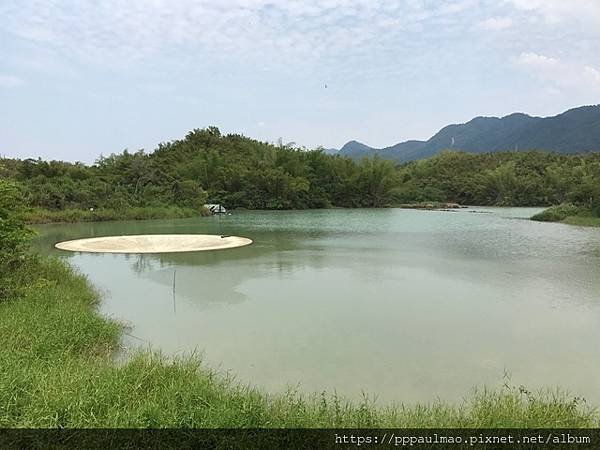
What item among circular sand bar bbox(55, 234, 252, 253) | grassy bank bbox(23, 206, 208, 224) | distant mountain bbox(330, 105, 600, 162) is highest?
distant mountain bbox(330, 105, 600, 162)

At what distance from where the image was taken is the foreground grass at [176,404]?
2.96m

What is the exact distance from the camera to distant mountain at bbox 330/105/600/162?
8175 cm

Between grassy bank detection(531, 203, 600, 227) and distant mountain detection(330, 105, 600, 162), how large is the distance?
80.7 ft

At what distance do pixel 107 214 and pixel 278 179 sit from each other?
14.6m

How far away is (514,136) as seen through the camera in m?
103

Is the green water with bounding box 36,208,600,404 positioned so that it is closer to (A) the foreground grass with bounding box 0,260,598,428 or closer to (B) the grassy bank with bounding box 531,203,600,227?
(A) the foreground grass with bounding box 0,260,598,428

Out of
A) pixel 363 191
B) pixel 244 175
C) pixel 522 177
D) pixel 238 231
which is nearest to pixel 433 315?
pixel 238 231

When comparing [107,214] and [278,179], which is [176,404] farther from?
[278,179]

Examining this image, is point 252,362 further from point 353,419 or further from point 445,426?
point 445,426

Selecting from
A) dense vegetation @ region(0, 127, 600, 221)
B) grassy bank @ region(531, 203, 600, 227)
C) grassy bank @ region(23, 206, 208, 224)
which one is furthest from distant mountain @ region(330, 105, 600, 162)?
grassy bank @ region(23, 206, 208, 224)

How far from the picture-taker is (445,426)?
2.96 m

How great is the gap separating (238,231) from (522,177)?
34.4 m

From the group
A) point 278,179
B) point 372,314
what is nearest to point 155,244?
point 372,314

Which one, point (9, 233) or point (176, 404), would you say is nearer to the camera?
point (176, 404)
